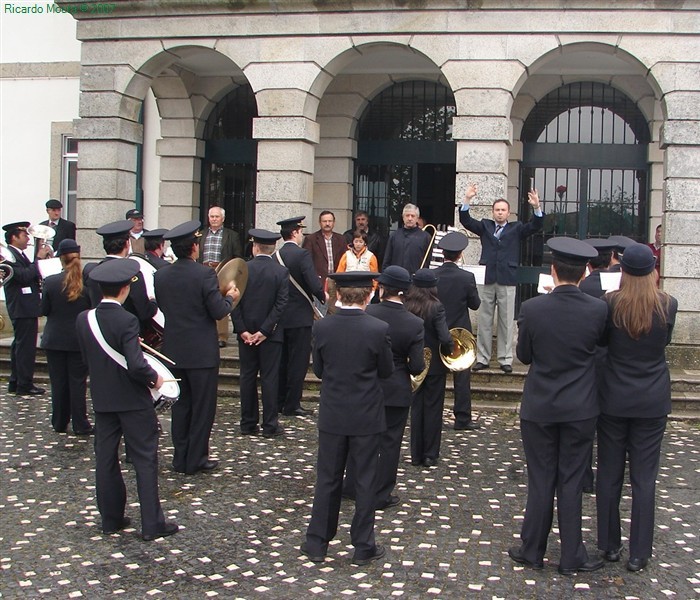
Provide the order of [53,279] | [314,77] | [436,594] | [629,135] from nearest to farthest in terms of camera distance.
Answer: [436,594] → [53,279] → [314,77] → [629,135]

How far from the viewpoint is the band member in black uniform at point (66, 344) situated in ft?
30.7

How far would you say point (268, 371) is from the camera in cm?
961

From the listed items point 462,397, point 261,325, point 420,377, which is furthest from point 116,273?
point 462,397

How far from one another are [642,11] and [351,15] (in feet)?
12.5

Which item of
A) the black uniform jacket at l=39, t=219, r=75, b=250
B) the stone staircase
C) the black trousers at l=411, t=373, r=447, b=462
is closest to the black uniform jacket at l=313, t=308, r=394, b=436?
the black trousers at l=411, t=373, r=447, b=462

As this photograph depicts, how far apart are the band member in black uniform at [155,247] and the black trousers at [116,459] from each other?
250 centimetres

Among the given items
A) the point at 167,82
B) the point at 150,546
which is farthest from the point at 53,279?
the point at 167,82

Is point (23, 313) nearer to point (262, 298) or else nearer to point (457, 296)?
point (262, 298)

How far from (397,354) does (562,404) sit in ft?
4.68

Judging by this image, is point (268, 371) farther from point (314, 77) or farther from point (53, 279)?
point (314, 77)

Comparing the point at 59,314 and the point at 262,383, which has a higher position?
the point at 59,314

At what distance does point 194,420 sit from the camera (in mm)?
8008

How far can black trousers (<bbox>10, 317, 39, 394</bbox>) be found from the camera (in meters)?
11.4

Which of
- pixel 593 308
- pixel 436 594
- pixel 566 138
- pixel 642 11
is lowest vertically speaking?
pixel 436 594
